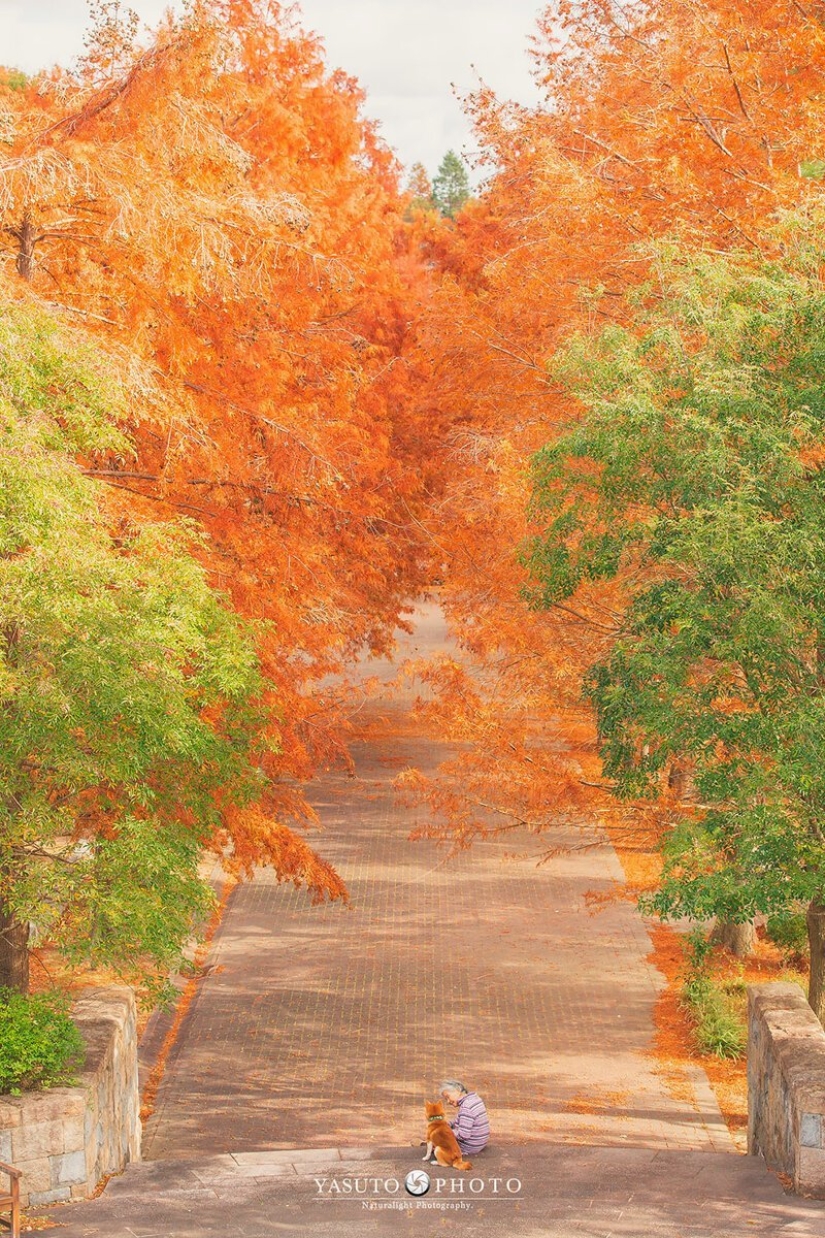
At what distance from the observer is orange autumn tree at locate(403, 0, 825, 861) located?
1481 centimetres

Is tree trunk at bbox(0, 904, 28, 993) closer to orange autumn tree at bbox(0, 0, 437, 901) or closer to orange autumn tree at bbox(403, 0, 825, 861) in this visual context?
orange autumn tree at bbox(0, 0, 437, 901)

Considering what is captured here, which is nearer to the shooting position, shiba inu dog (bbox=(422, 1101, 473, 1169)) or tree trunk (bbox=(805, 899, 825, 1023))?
shiba inu dog (bbox=(422, 1101, 473, 1169))

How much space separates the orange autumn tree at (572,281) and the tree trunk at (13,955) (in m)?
5.58

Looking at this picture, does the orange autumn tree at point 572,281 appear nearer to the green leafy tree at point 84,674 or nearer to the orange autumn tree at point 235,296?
the orange autumn tree at point 235,296

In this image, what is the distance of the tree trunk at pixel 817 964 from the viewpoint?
1234 cm

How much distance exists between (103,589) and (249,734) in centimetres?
256

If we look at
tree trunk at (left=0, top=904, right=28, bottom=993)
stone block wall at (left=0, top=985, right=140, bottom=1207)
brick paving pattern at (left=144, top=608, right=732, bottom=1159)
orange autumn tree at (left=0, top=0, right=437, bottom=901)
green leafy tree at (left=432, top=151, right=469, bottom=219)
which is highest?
green leafy tree at (left=432, top=151, right=469, bottom=219)

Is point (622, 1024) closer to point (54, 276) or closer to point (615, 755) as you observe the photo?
point (615, 755)

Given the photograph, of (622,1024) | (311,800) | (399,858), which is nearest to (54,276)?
(622,1024)

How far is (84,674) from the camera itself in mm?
9383

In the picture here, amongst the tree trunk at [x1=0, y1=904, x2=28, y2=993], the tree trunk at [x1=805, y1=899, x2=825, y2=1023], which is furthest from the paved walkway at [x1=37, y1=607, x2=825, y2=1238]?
the tree trunk at [x1=0, y1=904, x2=28, y2=993]

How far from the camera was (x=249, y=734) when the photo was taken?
38.9 ft

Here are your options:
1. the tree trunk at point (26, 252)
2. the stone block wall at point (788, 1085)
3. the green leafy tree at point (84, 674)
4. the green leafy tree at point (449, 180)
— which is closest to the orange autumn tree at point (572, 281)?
the stone block wall at point (788, 1085)

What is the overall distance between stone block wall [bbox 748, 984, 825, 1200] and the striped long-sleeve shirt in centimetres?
243
